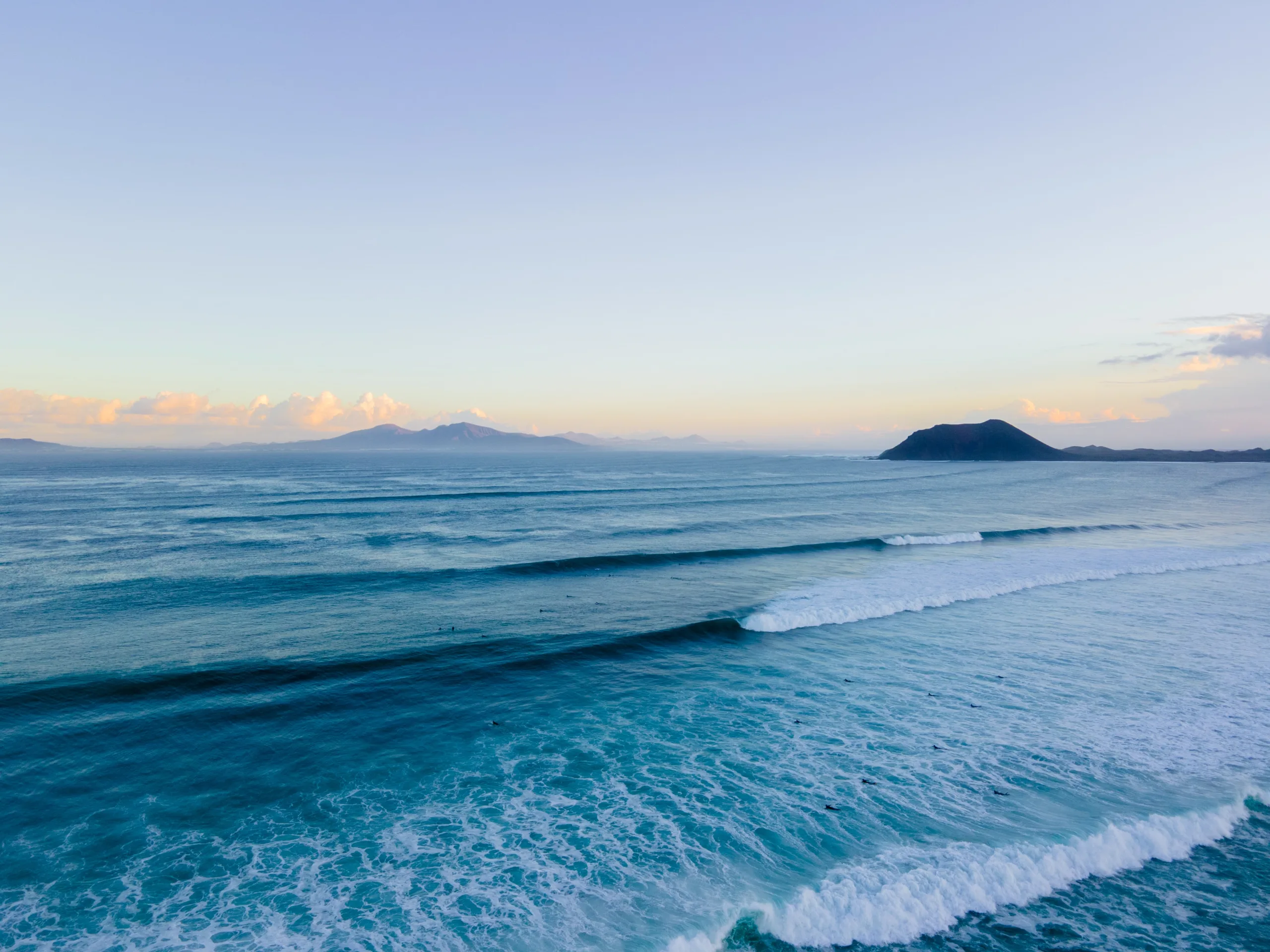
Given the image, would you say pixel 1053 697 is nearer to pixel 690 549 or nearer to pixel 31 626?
pixel 690 549

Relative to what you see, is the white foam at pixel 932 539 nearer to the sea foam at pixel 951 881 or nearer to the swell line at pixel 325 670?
the swell line at pixel 325 670

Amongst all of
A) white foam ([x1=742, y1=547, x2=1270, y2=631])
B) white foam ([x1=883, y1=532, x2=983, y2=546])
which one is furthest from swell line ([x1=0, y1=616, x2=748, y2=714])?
white foam ([x1=883, y1=532, x2=983, y2=546])

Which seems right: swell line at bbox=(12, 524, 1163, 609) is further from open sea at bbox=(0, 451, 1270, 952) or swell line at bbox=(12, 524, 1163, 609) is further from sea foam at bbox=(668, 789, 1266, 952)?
sea foam at bbox=(668, 789, 1266, 952)

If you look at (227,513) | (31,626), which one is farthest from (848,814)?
(227,513)

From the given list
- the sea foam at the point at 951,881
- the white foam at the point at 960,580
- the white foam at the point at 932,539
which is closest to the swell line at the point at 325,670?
the white foam at the point at 960,580

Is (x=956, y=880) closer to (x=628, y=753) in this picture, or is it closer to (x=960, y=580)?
(x=628, y=753)
